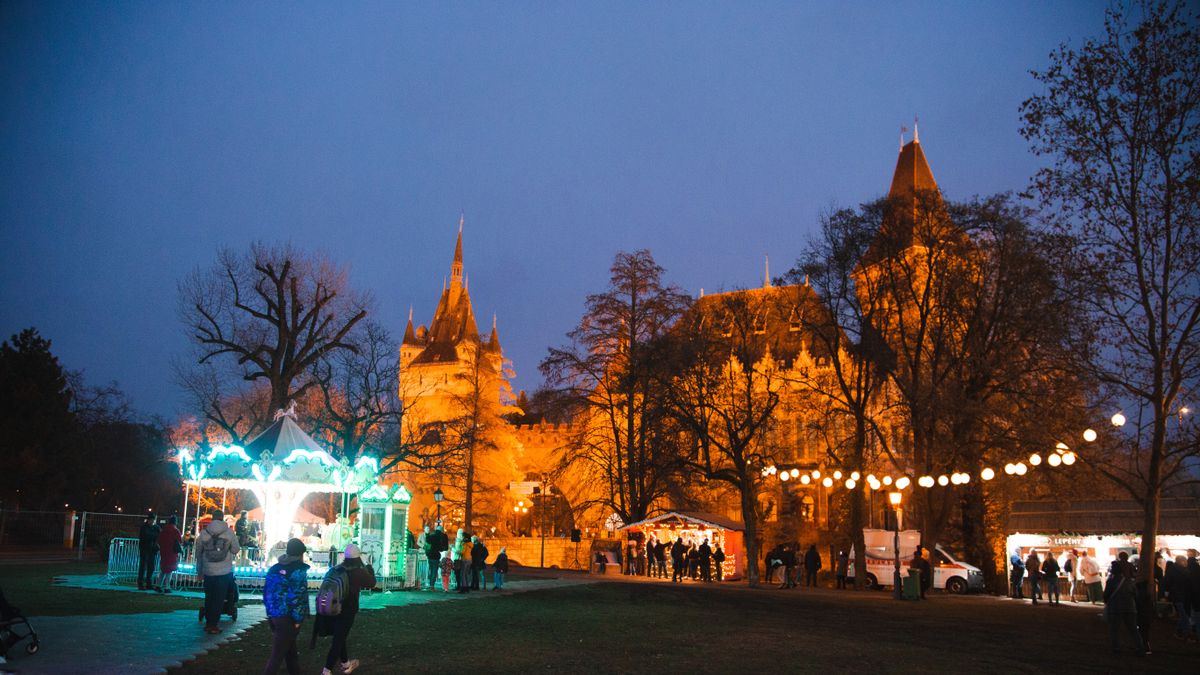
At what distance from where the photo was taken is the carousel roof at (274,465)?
22.0 meters

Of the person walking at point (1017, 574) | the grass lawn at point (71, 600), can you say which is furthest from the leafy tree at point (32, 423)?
the person walking at point (1017, 574)

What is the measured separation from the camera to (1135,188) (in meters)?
19.6

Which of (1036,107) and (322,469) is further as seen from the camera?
(322,469)

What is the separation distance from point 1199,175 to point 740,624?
44.7 feet

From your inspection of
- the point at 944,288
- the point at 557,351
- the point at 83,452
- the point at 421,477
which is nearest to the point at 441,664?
the point at 944,288

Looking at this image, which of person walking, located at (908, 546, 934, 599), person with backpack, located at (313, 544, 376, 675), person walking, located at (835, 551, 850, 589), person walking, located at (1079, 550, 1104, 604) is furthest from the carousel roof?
person walking, located at (1079, 550, 1104, 604)

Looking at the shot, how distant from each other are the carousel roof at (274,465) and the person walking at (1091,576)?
70.4 ft

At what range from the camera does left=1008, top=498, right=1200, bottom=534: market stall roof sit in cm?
2681

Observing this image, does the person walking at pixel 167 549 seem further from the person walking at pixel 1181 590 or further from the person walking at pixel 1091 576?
the person walking at pixel 1091 576

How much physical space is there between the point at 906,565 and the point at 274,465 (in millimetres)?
25110

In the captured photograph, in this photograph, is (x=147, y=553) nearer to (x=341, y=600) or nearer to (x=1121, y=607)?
(x=341, y=600)

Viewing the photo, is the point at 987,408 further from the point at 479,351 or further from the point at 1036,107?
the point at 479,351

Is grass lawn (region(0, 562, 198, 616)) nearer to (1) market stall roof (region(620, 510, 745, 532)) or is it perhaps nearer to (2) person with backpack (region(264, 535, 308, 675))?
(2) person with backpack (region(264, 535, 308, 675))

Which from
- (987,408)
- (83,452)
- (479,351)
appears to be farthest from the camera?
(479,351)
